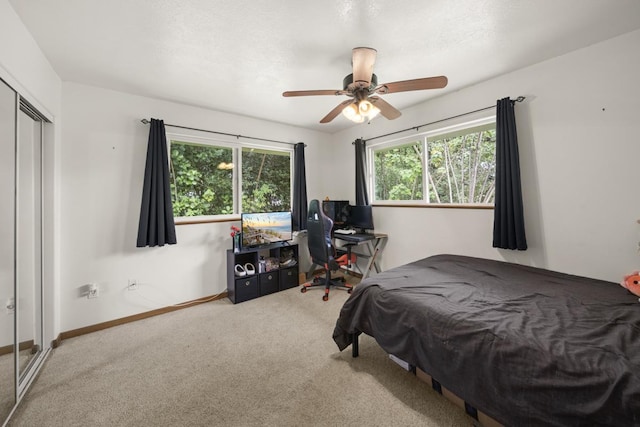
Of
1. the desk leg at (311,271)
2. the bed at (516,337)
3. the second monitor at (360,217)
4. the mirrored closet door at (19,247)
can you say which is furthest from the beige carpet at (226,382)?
the second monitor at (360,217)

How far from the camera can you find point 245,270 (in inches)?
125

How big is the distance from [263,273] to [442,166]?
8.79ft

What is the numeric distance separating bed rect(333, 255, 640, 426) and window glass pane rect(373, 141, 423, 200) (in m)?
1.62

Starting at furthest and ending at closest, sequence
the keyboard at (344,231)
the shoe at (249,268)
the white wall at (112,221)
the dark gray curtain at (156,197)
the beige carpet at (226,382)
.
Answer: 1. the keyboard at (344,231)
2. the shoe at (249,268)
3. the dark gray curtain at (156,197)
4. the white wall at (112,221)
5. the beige carpet at (226,382)

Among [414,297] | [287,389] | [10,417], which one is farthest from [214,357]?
[414,297]

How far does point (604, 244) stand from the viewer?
1.99 meters

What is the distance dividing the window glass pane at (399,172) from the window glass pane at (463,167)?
0.19 meters

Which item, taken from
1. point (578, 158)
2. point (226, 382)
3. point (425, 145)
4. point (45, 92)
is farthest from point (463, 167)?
point (45, 92)

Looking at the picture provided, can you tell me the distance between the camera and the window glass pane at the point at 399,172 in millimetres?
3350

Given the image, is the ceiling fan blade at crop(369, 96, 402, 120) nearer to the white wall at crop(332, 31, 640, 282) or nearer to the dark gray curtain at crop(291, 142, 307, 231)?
the white wall at crop(332, 31, 640, 282)

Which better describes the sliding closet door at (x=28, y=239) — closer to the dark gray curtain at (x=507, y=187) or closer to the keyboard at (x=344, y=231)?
the keyboard at (x=344, y=231)

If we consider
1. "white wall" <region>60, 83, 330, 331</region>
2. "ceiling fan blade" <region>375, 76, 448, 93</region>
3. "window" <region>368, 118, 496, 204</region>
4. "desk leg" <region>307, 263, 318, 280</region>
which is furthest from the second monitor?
"white wall" <region>60, 83, 330, 331</region>

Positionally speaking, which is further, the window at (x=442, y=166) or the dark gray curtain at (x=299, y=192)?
the dark gray curtain at (x=299, y=192)

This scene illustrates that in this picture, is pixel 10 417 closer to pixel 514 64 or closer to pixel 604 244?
pixel 604 244
